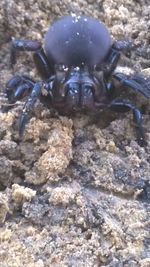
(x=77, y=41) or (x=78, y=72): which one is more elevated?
(x=77, y=41)

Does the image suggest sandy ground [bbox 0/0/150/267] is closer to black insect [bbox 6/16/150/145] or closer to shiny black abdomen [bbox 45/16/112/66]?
black insect [bbox 6/16/150/145]

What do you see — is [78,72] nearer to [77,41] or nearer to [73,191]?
[77,41]

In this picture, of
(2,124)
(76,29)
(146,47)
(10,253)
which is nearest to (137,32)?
(146,47)

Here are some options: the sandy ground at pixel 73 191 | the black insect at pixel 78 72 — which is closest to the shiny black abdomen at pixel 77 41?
the black insect at pixel 78 72

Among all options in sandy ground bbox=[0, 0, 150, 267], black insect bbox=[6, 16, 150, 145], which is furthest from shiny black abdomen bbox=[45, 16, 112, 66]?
sandy ground bbox=[0, 0, 150, 267]

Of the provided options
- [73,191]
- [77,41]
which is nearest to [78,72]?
[77,41]

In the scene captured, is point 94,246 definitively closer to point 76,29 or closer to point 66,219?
point 66,219

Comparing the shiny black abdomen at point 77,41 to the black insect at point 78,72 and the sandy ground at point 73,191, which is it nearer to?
the black insect at point 78,72
